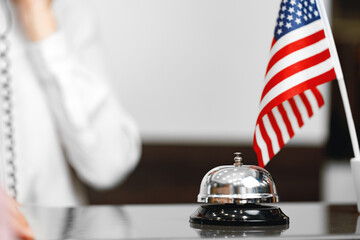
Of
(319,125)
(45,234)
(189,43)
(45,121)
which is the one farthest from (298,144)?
(45,234)

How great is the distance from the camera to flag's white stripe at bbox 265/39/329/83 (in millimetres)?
1182

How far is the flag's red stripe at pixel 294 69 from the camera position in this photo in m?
1.17

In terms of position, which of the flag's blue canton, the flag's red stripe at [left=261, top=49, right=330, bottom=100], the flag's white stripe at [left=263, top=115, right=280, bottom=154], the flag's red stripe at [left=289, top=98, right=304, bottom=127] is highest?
the flag's blue canton

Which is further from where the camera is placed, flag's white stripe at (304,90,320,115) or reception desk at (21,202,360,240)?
flag's white stripe at (304,90,320,115)

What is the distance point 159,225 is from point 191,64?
7.41 feet

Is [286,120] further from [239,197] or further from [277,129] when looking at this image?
[239,197]

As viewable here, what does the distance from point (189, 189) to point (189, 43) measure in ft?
2.69

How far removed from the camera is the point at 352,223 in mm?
1044

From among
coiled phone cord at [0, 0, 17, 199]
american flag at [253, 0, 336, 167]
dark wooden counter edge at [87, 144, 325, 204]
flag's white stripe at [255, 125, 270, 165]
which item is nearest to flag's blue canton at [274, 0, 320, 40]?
american flag at [253, 0, 336, 167]

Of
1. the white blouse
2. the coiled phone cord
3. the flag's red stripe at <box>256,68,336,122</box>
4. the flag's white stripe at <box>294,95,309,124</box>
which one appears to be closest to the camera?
the flag's red stripe at <box>256,68,336,122</box>

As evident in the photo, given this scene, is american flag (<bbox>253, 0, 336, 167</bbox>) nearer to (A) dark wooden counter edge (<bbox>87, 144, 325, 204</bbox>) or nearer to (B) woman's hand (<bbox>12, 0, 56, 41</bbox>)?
(B) woman's hand (<bbox>12, 0, 56, 41</bbox>)

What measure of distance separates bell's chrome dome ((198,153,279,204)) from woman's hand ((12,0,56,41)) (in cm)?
137

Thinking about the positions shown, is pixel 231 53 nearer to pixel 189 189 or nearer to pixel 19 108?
pixel 189 189

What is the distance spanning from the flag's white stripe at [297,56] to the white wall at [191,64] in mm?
1960
